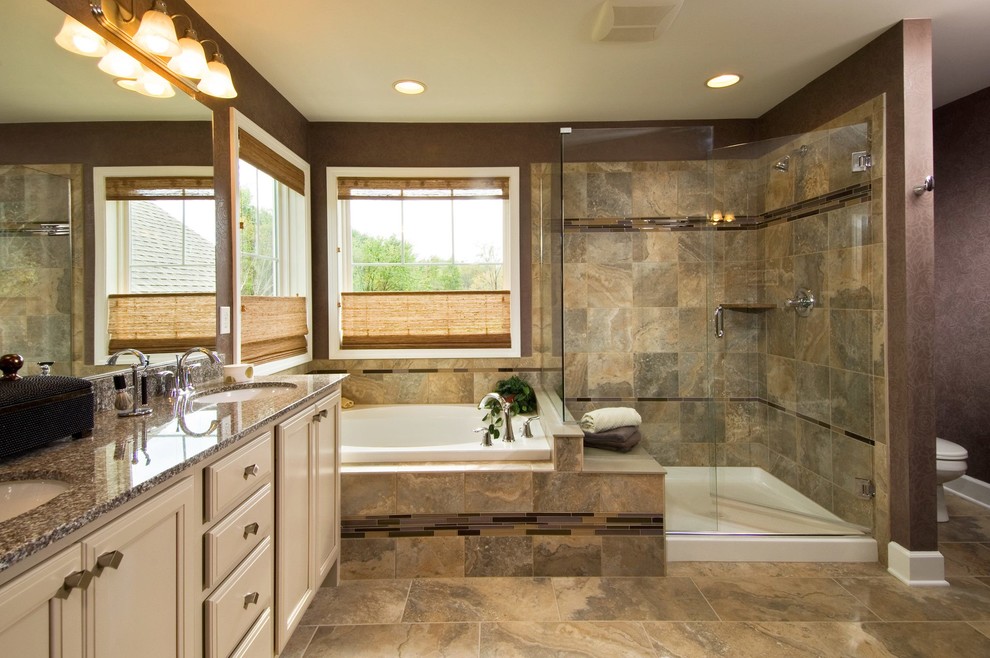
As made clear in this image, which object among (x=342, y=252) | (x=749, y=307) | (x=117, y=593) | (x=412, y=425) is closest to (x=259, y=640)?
(x=117, y=593)

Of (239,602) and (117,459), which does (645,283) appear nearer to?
(239,602)

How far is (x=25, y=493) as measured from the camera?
3.10ft

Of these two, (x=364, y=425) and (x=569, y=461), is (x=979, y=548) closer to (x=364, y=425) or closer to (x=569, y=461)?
(x=569, y=461)

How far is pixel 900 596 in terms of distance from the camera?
2088 millimetres

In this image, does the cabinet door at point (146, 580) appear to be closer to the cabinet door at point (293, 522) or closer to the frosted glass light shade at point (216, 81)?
the cabinet door at point (293, 522)

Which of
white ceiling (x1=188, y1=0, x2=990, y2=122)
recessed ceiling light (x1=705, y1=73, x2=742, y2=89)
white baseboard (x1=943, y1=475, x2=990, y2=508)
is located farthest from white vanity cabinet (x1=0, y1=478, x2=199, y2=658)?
white baseboard (x1=943, y1=475, x2=990, y2=508)

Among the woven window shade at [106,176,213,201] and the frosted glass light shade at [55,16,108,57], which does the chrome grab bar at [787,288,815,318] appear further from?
the frosted glass light shade at [55,16,108,57]

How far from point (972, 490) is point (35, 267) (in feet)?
15.1

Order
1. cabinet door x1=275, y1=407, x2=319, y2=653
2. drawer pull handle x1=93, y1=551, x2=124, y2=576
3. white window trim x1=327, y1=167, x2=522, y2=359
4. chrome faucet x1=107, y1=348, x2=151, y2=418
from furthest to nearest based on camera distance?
white window trim x1=327, y1=167, x2=522, y2=359 → cabinet door x1=275, y1=407, x2=319, y2=653 → chrome faucet x1=107, y1=348, x2=151, y2=418 → drawer pull handle x1=93, y1=551, x2=124, y2=576

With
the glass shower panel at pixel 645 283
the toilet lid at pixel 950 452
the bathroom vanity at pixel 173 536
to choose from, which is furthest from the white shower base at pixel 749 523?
the bathroom vanity at pixel 173 536

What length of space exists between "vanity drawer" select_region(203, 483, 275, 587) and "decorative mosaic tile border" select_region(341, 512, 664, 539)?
827 millimetres

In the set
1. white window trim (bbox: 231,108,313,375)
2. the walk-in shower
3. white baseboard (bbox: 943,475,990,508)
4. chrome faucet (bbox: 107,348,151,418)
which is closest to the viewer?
chrome faucet (bbox: 107,348,151,418)

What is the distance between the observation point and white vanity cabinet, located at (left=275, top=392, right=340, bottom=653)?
5.19ft

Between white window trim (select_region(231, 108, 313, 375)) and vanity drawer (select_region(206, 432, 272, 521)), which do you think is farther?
white window trim (select_region(231, 108, 313, 375))
